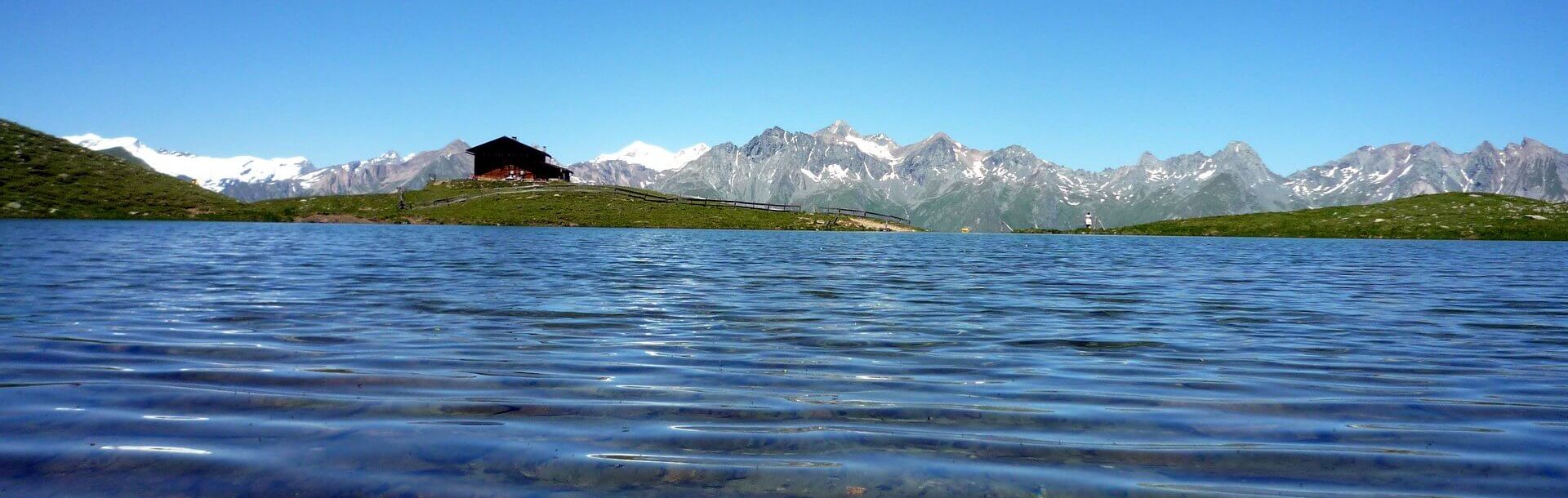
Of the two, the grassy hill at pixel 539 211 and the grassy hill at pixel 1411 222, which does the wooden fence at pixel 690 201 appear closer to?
the grassy hill at pixel 539 211

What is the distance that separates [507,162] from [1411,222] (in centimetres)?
14360

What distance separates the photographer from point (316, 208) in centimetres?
12200

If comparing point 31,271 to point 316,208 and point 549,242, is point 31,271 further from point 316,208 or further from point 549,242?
point 316,208

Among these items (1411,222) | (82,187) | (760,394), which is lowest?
(1411,222)

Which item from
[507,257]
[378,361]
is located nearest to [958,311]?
[378,361]

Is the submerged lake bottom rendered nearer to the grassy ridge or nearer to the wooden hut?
the grassy ridge

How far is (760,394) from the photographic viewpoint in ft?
33.9

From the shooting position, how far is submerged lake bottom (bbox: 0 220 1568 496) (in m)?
7.03

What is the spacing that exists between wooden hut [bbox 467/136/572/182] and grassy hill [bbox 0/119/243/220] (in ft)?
125

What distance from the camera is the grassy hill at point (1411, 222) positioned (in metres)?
135

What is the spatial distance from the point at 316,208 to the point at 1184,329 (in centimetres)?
12413

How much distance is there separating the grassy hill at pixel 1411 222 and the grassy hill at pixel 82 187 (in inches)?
5614

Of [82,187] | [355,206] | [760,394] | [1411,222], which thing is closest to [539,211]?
[355,206]

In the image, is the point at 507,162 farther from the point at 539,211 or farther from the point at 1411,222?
the point at 1411,222
